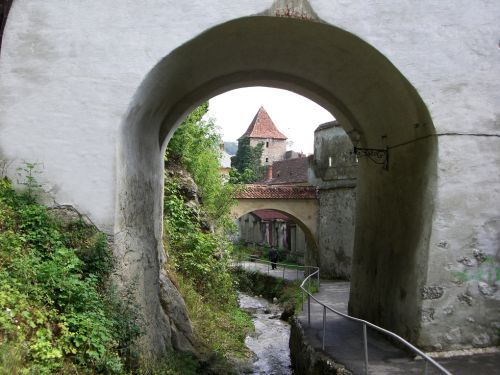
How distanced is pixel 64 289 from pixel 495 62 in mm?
6121

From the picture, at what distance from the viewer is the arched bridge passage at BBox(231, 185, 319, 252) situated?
21.9 m

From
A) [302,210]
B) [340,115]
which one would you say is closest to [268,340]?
[340,115]

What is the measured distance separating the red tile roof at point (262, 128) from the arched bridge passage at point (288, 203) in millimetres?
37182

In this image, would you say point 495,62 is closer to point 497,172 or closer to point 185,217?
point 497,172

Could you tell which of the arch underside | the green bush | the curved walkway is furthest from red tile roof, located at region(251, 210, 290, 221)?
the green bush

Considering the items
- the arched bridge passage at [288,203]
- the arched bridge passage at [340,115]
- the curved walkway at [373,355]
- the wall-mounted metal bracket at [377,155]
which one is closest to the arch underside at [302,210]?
the arched bridge passage at [288,203]

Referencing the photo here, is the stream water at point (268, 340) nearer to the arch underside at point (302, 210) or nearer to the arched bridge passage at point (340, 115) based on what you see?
the arched bridge passage at point (340, 115)

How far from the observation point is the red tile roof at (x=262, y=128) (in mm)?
60156

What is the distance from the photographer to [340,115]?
9648mm

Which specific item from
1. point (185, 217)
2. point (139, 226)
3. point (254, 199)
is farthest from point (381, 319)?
point (254, 199)

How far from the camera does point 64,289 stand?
4.86 m

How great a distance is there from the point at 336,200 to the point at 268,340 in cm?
976

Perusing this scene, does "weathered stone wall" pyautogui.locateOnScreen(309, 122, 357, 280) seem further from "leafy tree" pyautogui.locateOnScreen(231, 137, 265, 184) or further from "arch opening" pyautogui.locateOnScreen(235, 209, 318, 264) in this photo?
"leafy tree" pyautogui.locateOnScreen(231, 137, 265, 184)

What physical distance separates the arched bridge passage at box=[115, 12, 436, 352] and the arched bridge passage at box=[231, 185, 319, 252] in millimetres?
12451
